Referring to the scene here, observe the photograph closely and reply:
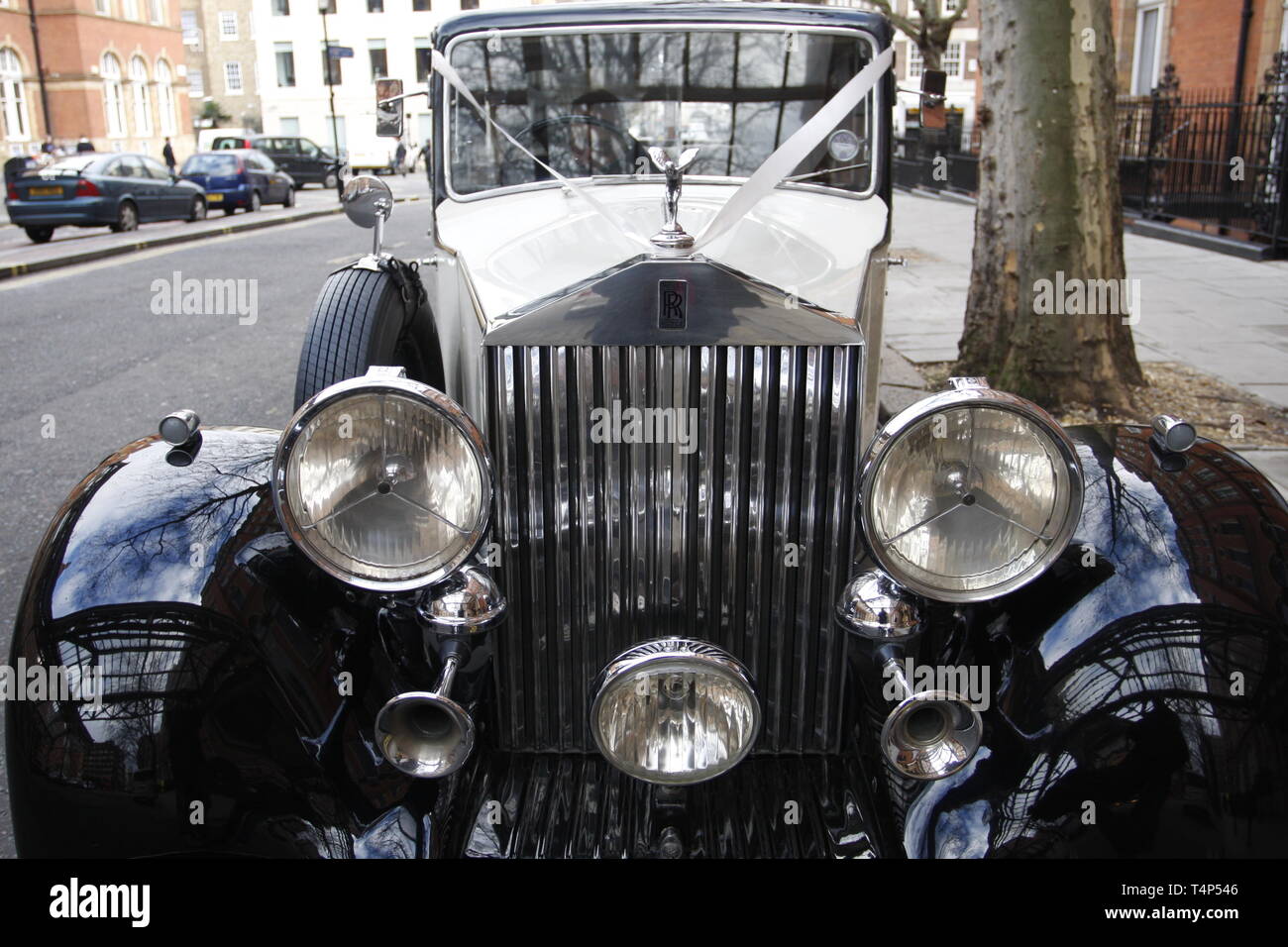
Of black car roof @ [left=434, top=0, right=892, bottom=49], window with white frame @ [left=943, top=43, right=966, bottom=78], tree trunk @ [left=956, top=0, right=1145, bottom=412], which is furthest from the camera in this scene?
window with white frame @ [left=943, top=43, right=966, bottom=78]

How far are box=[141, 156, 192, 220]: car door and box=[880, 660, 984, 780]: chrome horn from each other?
67.0 ft

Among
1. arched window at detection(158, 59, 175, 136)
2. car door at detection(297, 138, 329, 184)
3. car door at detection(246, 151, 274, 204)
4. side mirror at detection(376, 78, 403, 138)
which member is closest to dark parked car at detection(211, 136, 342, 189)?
car door at detection(297, 138, 329, 184)

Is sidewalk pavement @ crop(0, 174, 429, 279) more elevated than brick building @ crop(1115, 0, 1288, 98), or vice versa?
brick building @ crop(1115, 0, 1288, 98)

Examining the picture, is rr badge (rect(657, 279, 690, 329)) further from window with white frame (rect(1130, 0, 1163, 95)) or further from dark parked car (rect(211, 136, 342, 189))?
dark parked car (rect(211, 136, 342, 189))

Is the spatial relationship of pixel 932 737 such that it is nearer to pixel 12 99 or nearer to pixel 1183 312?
pixel 1183 312

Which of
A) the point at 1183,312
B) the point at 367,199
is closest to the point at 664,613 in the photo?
the point at 367,199

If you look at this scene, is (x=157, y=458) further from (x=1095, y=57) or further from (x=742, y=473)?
(x=1095, y=57)

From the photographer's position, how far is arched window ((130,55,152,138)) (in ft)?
131

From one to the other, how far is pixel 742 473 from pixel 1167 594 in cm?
87

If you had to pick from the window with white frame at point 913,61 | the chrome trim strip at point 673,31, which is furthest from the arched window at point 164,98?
the chrome trim strip at point 673,31

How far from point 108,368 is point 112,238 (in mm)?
10743

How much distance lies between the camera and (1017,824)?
197cm

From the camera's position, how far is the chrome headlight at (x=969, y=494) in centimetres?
199
